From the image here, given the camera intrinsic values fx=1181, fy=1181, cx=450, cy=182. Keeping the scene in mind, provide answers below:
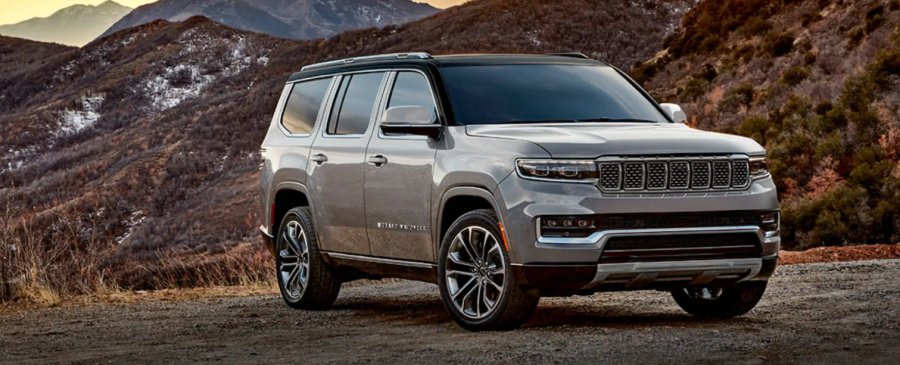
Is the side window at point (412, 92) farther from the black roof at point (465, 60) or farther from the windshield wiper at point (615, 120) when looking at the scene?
the windshield wiper at point (615, 120)

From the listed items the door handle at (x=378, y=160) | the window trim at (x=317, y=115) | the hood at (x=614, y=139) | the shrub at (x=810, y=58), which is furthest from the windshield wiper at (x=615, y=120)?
the shrub at (x=810, y=58)

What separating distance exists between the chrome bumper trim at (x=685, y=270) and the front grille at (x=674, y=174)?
462 millimetres

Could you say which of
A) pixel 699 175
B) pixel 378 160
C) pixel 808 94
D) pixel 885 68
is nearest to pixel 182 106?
pixel 808 94

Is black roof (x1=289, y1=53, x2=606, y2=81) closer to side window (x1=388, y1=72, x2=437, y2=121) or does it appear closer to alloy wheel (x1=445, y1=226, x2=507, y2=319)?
side window (x1=388, y1=72, x2=437, y2=121)

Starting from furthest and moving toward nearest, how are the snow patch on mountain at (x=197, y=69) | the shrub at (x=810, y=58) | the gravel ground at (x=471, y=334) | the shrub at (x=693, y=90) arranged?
the snow patch on mountain at (x=197, y=69)
the shrub at (x=693, y=90)
the shrub at (x=810, y=58)
the gravel ground at (x=471, y=334)

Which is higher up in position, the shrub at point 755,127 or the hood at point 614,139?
the hood at point 614,139

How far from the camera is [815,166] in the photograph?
2331cm

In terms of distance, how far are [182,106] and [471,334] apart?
79.0 meters

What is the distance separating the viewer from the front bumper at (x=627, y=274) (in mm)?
7199

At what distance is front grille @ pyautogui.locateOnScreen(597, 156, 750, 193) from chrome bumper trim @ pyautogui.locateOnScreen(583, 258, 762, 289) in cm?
46

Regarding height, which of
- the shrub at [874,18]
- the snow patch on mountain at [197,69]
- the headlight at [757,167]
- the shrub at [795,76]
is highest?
the headlight at [757,167]

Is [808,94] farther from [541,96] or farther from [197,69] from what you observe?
[197,69]

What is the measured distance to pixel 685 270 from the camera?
7.36 meters

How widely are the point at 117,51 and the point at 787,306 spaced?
104 metres
